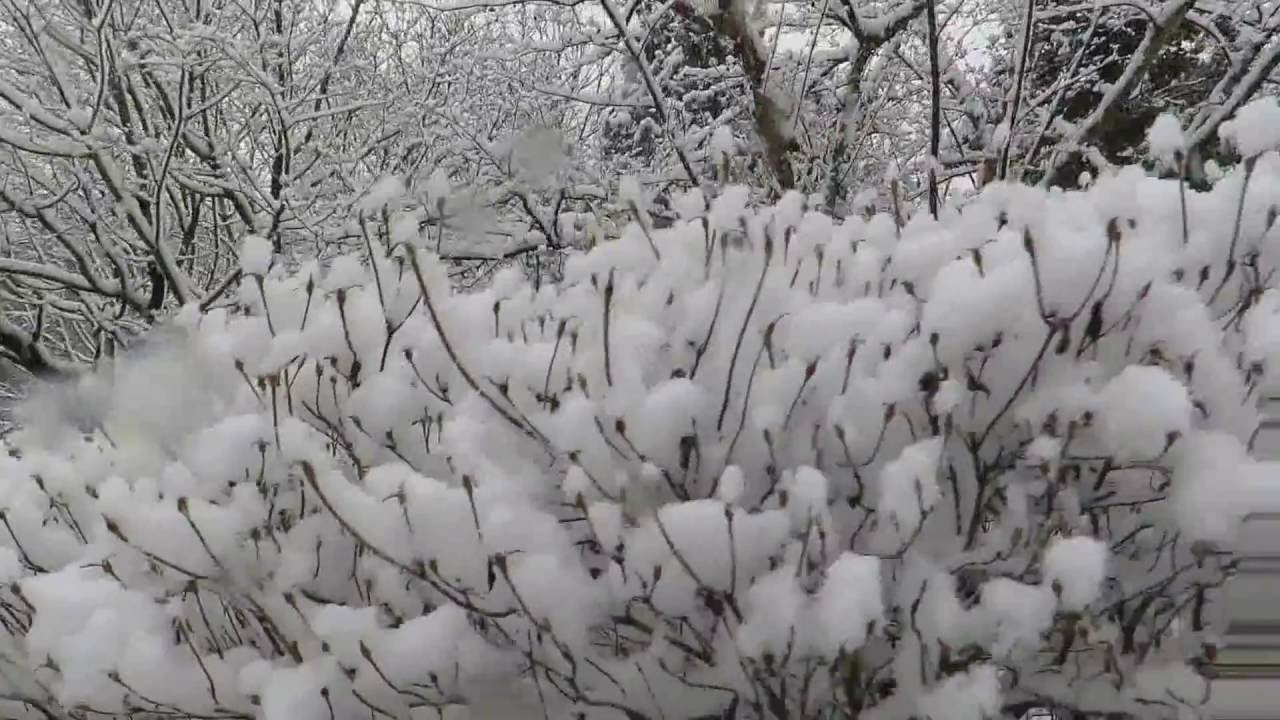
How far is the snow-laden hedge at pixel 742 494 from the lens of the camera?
1515mm

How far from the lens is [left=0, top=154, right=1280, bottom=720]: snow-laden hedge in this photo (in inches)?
59.6

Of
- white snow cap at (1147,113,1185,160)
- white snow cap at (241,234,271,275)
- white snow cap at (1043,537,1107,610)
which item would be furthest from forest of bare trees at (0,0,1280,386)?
white snow cap at (1043,537,1107,610)

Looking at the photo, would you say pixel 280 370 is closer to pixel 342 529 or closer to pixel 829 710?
pixel 342 529

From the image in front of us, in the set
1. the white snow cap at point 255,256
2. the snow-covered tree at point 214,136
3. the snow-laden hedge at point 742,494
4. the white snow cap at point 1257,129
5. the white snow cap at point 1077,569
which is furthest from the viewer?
the snow-covered tree at point 214,136

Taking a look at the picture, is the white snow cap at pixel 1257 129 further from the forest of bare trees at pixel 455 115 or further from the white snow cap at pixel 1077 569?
the forest of bare trees at pixel 455 115

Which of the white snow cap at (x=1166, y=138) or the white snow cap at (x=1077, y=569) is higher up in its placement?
the white snow cap at (x=1166, y=138)

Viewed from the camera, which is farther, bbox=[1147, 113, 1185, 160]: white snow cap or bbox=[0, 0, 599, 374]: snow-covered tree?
bbox=[0, 0, 599, 374]: snow-covered tree

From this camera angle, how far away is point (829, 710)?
1.66 m

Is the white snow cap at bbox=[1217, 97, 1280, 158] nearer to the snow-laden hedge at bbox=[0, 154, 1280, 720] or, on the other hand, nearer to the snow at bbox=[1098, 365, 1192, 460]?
the snow-laden hedge at bbox=[0, 154, 1280, 720]

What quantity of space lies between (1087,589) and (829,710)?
48cm

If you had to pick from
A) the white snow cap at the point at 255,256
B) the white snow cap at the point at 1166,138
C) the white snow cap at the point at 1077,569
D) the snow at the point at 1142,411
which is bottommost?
the white snow cap at the point at 1077,569

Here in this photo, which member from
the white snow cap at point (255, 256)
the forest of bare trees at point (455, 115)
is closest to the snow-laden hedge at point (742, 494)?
the white snow cap at point (255, 256)

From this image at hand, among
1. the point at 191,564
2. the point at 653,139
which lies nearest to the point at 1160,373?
the point at 191,564

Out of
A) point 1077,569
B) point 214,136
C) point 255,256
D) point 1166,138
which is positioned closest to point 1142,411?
point 1077,569
